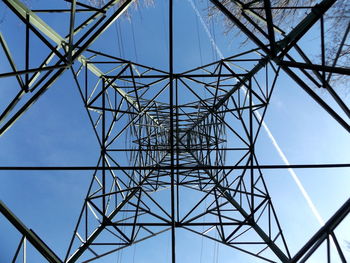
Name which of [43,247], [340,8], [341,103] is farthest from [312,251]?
[340,8]

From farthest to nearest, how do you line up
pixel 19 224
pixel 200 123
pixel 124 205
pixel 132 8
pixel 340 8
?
1. pixel 200 123
2. pixel 132 8
3. pixel 124 205
4. pixel 340 8
5. pixel 19 224

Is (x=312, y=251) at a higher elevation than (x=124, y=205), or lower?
lower

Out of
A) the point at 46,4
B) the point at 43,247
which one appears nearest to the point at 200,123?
the point at 46,4

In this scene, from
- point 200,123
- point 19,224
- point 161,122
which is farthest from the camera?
point 161,122

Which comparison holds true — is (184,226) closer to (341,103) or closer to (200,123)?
(341,103)

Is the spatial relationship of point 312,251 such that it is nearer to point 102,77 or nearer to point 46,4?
point 102,77

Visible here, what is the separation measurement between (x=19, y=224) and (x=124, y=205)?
3.41 m

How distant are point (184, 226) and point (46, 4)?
249 inches

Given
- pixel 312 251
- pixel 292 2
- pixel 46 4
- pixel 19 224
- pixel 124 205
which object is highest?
pixel 46 4

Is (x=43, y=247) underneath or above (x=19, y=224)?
underneath

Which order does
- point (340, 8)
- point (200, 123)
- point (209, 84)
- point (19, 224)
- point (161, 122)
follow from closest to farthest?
point (19, 224)
point (340, 8)
point (209, 84)
point (200, 123)
point (161, 122)

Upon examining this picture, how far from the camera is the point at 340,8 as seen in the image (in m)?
7.88

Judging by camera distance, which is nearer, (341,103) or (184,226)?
(341,103)

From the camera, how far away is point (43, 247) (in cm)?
566
